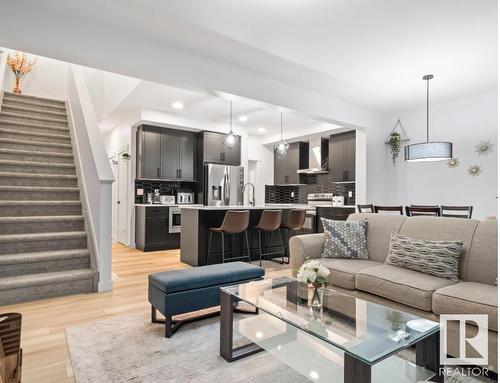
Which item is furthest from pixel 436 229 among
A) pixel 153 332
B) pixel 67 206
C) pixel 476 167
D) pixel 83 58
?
pixel 67 206

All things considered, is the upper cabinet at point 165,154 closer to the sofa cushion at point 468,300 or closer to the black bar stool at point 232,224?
the black bar stool at point 232,224

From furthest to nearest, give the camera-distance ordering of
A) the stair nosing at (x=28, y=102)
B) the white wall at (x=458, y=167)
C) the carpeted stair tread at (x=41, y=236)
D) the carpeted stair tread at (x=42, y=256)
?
the stair nosing at (x=28, y=102) → the white wall at (x=458, y=167) → the carpeted stair tread at (x=41, y=236) → the carpeted stair tread at (x=42, y=256)

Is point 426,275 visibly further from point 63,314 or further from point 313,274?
point 63,314

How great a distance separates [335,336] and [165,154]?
5.88 metres

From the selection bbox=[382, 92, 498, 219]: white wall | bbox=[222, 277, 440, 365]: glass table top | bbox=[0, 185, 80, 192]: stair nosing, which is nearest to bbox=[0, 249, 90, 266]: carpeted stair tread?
bbox=[0, 185, 80, 192]: stair nosing

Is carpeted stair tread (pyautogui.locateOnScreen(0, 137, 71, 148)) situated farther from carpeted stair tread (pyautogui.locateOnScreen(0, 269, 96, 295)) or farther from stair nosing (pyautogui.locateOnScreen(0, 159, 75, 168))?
carpeted stair tread (pyautogui.locateOnScreen(0, 269, 96, 295))

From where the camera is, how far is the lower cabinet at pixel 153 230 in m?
6.15

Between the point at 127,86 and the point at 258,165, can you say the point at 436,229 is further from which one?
the point at 258,165

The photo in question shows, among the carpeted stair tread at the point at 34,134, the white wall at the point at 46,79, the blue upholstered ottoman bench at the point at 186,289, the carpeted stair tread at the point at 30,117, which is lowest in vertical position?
the blue upholstered ottoman bench at the point at 186,289

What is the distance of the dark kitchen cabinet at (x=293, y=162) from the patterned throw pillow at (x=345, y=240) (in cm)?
469

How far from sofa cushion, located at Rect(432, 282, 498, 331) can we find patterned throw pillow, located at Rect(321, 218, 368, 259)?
102cm

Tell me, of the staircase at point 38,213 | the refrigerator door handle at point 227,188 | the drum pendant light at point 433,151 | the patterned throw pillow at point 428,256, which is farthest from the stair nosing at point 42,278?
the drum pendant light at point 433,151

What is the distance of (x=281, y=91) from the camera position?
4.46 metres

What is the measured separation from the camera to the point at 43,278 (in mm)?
3275
